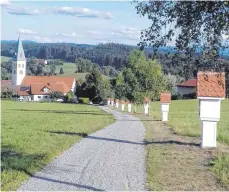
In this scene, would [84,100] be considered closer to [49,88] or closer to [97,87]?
[97,87]

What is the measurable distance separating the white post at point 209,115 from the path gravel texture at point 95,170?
2.22 metres

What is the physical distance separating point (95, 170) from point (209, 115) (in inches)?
227

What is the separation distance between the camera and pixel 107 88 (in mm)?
101312

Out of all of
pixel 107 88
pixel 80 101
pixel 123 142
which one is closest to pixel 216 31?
pixel 123 142

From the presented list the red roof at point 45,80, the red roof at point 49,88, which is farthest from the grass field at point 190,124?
the red roof at point 45,80

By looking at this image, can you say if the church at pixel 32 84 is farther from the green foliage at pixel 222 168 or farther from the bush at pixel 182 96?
the green foliage at pixel 222 168

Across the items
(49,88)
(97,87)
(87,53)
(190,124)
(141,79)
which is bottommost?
(190,124)

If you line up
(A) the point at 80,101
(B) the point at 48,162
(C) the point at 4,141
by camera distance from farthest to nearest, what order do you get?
(A) the point at 80,101 < (C) the point at 4,141 < (B) the point at 48,162

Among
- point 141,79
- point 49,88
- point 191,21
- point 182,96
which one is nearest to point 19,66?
point 49,88

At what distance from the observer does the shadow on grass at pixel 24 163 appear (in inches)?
401

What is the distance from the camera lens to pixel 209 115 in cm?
1548

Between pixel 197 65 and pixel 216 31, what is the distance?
2.86 ft

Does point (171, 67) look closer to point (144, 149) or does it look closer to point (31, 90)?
point (144, 149)

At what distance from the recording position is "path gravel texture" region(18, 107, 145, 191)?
31.3 feet
